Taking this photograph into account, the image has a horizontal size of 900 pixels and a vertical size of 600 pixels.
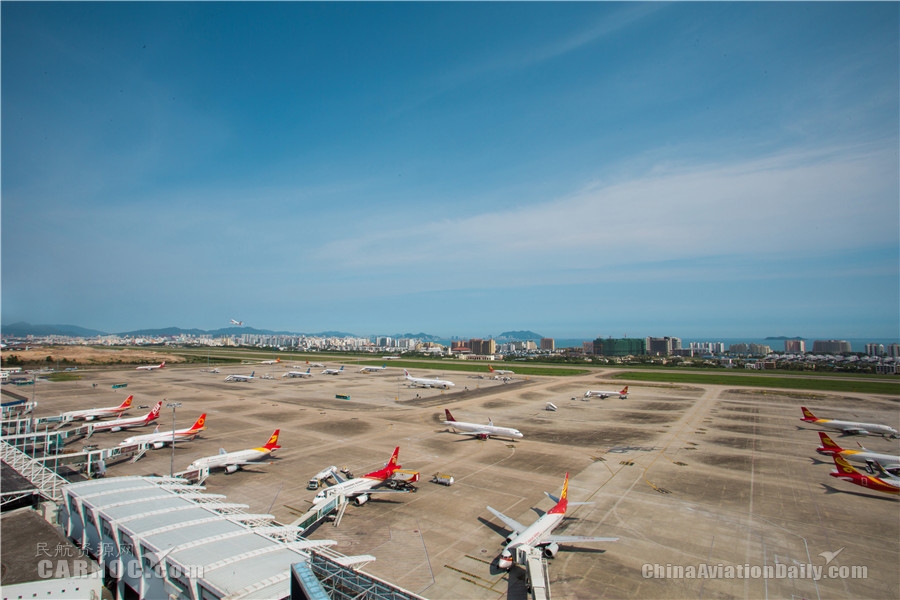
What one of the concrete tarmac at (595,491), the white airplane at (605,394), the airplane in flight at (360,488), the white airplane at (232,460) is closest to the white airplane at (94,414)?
the concrete tarmac at (595,491)

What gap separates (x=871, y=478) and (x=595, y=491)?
86.9 ft

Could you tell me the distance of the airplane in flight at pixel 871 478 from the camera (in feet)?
127

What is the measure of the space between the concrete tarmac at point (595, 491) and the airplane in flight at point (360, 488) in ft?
3.43

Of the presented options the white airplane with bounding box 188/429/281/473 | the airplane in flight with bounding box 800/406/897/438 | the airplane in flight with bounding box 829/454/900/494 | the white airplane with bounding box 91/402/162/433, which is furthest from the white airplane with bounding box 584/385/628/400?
the white airplane with bounding box 91/402/162/433

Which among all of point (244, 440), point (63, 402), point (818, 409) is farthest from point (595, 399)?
point (63, 402)

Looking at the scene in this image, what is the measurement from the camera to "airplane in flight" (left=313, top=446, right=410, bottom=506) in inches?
1309

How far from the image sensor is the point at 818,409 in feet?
281

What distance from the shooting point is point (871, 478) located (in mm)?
40000

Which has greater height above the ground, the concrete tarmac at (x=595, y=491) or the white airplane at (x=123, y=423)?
the concrete tarmac at (x=595, y=491)

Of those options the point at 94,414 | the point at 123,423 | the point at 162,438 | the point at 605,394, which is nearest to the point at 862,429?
the point at 605,394

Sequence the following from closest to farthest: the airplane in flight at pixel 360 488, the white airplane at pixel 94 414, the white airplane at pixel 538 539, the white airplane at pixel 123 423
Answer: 1. the white airplane at pixel 538 539
2. the airplane in flight at pixel 360 488
3. the white airplane at pixel 123 423
4. the white airplane at pixel 94 414

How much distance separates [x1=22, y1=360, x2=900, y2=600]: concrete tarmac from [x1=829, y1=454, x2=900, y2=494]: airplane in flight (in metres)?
0.91

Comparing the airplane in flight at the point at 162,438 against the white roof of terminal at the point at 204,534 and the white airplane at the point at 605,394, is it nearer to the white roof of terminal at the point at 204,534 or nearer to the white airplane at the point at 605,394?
the white roof of terminal at the point at 204,534

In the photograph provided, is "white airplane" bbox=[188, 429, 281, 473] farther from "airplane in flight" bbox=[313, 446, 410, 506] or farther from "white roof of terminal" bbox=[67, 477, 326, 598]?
"airplane in flight" bbox=[313, 446, 410, 506]
